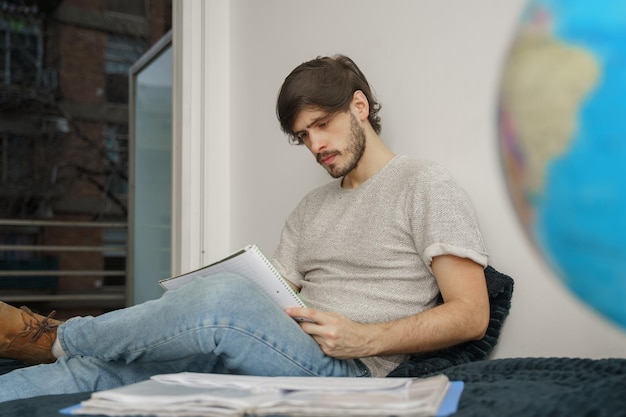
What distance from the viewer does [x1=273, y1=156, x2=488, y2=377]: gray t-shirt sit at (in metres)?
1.40

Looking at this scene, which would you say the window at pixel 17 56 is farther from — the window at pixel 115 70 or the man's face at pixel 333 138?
the man's face at pixel 333 138

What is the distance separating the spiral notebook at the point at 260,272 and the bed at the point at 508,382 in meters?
0.24

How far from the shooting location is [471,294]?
1.34m

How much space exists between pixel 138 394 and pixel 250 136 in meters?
1.65

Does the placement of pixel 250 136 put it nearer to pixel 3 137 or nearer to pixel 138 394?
pixel 138 394

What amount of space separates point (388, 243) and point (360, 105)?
37 cm

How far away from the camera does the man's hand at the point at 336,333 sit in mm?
1250

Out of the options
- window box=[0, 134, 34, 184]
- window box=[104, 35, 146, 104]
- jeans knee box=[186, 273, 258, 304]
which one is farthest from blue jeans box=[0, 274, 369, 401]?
window box=[104, 35, 146, 104]

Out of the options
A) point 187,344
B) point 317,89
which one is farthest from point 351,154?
point 187,344

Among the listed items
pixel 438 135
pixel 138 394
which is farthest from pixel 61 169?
pixel 138 394

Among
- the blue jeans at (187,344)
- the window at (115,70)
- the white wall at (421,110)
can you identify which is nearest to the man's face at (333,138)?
the white wall at (421,110)

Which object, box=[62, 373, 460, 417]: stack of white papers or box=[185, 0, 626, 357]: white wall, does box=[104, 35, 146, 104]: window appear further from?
box=[62, 373, 460, 417]: stack of white papers

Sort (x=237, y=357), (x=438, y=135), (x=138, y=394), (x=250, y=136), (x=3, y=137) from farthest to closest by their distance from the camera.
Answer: (x=3, y=137)
(x=250, y=136)
(x=438, y=135)
(x=237, y=357)
(x=138, y=394)

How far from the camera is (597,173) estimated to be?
730 millimetres
